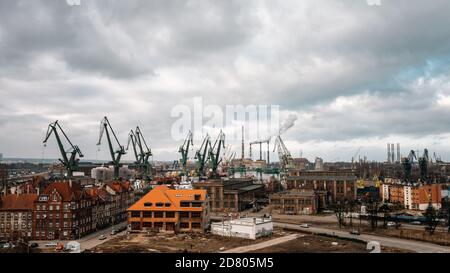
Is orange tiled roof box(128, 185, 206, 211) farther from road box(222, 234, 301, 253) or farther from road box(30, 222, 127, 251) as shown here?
road box(222, 234, 301, 253)

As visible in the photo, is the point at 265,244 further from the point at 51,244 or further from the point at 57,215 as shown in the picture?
the point at 57,215

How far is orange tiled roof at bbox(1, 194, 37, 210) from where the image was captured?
4012 centimetres

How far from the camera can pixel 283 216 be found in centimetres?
5622

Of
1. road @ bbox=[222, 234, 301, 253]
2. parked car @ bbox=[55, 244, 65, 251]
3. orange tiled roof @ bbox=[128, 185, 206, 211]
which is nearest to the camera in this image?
road @ bbox=[222, 234, 301, 253]

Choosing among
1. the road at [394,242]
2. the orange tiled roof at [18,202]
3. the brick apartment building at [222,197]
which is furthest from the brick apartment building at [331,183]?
the orange tiled roof at [18,202]

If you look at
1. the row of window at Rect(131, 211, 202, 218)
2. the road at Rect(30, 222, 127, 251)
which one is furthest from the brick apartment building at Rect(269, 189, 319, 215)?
the road at Rect(30, 222, 127, 251)

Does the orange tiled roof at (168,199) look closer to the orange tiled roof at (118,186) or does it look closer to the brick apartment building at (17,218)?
the orange tiled roof at (118,186)

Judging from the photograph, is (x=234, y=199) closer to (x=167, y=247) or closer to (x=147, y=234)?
(x=147, y=234)

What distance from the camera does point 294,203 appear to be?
59.7 meters

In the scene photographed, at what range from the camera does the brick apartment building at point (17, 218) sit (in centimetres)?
3900

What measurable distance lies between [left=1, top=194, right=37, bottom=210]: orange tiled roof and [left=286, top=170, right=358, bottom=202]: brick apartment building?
48.1m

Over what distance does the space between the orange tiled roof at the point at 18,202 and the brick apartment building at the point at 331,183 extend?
48.1 meters
